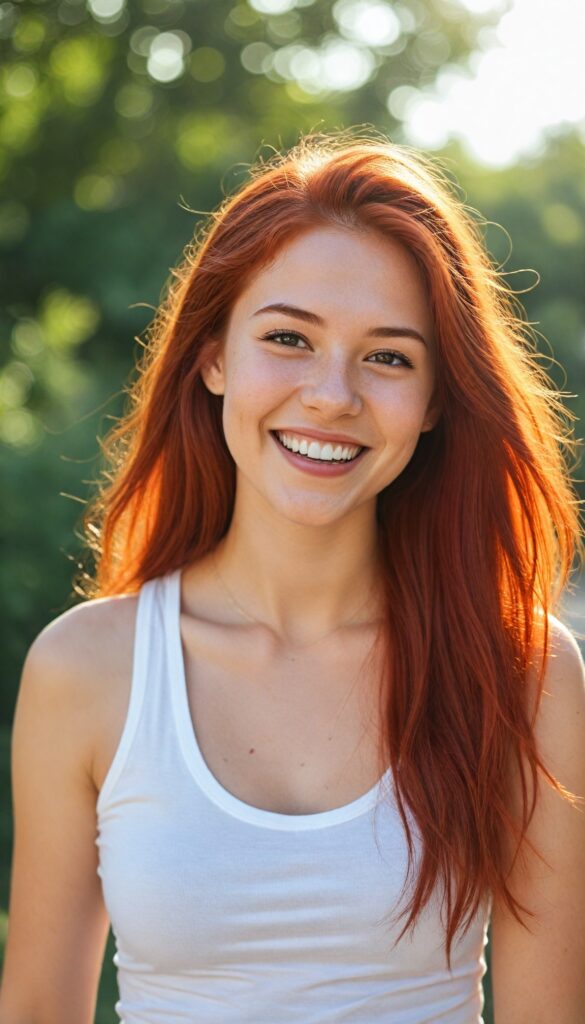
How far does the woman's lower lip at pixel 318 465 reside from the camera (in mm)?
2045

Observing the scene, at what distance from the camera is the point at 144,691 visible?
2.05 m

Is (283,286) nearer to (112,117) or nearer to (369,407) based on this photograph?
(369,407)

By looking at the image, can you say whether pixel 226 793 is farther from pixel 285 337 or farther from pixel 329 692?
pixel 285 337

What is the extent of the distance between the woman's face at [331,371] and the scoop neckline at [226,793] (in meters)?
0.32

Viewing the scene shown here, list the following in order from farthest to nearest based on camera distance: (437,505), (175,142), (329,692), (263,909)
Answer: (175,142) → (437,505) → (329,692) → (263,909)

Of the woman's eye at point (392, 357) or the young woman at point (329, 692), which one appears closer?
the young woman at point (329, 692)

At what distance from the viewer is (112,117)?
6996 mm

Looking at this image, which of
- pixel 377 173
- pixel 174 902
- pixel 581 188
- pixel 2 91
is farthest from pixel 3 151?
pixel 174 902

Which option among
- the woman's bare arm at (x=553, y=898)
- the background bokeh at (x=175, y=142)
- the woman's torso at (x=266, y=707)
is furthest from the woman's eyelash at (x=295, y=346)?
the background bokeh at (x=175, y=142)

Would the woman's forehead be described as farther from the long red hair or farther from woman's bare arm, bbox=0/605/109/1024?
woman's bare arm, bbox=0/605/109/1024

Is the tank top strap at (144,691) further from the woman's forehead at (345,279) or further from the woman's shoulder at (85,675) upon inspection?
the woman's forehead at (345,279)

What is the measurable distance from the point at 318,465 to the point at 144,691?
44cm

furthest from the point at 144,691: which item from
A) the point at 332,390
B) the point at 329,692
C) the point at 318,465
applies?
the point at 332,390

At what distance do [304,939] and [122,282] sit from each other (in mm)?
4451
